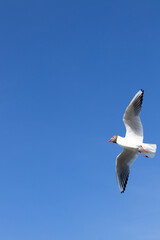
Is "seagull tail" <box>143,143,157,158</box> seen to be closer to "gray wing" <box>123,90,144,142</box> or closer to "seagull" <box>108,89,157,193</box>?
"seagull" <box>108,89,157,193</box>

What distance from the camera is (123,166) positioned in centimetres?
1870

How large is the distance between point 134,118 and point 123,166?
2.82 m

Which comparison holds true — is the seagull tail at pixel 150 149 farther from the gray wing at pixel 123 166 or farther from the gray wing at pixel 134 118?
the gray wing at pixel 123 166

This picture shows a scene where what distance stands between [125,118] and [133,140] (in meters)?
1.09

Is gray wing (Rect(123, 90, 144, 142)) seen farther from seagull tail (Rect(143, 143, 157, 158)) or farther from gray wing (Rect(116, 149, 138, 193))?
gray wing (Rect(116, 149, 138, 193))

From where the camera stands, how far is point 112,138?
18.5 metres

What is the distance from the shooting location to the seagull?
1691 cm

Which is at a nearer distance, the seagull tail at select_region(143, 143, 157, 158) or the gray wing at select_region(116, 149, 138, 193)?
the seagull tail at select_region(143, 143, 157, 158)

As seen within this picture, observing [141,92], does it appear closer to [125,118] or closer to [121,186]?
[125,118]

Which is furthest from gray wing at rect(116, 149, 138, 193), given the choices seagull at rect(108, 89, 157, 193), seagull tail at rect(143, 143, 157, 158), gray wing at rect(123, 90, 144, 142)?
seagull tail at rect(143, 143, 157, 158)

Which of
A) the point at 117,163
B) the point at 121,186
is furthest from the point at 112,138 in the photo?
the point at 121,186

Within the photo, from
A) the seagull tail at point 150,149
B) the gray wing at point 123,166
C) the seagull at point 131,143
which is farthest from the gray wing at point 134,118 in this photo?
the gray wing at point 123,166

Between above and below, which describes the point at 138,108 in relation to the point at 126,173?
above

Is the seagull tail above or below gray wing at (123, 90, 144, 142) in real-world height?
below
